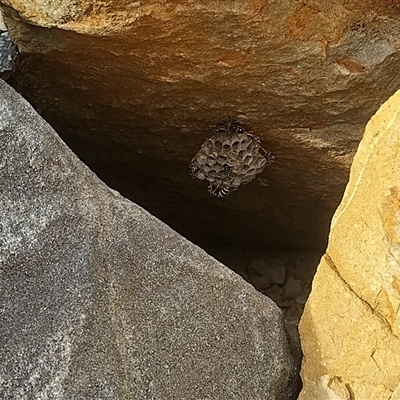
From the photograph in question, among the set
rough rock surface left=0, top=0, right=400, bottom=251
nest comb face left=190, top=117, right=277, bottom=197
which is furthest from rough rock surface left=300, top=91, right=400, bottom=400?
nest comb face left=190, top=117, right=277, bottom=197

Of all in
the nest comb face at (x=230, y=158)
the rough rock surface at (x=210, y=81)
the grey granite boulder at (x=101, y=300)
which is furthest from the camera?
the nest comb face at (x=230, y=158)

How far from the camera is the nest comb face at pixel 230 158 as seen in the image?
1140 millimetres

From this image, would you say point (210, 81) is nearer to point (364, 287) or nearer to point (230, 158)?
point (230, 158)

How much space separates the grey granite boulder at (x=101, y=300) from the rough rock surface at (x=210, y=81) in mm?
190

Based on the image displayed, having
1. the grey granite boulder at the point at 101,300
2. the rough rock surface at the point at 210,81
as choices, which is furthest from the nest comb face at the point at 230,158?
the grey granite boulder at the point at 101,300

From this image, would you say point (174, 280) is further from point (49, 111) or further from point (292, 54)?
point (49, 111)

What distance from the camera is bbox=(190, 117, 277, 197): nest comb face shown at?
3.74ft

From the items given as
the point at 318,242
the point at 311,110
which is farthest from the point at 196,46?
the point at 318,242

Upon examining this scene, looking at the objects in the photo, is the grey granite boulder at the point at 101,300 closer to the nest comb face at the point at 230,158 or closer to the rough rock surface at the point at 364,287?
the rough rock surface at the point at 364,287

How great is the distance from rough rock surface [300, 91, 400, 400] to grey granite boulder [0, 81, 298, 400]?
0.07m

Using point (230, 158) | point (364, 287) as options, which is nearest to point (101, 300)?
point (364, 287)

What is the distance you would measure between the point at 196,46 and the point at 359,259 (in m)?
0.37

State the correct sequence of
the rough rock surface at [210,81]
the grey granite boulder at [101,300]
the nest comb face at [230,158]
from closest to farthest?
the grey granite boulder at [101,300] < the rough rock surface at [210,81] < the nest comb face at [230,158]

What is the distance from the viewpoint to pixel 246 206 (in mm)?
1399
